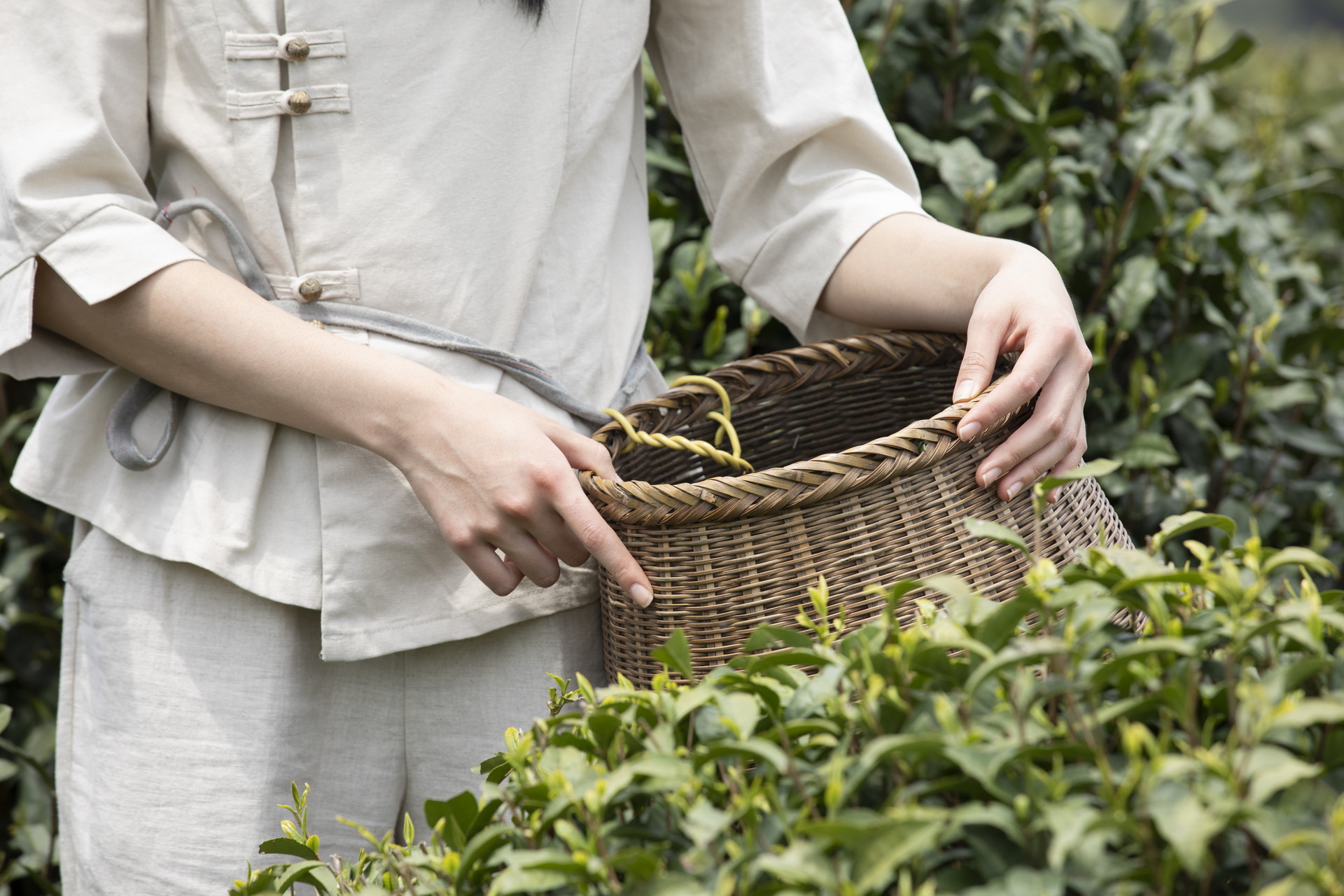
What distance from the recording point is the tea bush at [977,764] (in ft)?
1.50

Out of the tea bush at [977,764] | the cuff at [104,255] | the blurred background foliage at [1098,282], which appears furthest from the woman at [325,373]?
the blurred background foliage at [1098,282]

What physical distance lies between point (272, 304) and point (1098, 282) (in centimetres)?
117

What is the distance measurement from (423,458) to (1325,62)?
157 inches

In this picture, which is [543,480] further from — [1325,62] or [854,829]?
[1325,62]

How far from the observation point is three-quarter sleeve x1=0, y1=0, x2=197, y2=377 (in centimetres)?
86

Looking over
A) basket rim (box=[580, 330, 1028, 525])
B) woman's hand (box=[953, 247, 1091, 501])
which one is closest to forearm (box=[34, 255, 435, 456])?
basket rim (box=[580, 330, 1028, 525])

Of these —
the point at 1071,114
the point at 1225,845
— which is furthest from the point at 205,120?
the point at 1071,114

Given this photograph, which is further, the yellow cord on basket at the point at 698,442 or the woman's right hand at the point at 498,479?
the yellow cord on basket at the point at 698,442

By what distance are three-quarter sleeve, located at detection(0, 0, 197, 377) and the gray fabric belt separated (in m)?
0.07

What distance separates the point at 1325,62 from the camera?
3693mm

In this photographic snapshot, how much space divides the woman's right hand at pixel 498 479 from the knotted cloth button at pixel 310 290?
167mm

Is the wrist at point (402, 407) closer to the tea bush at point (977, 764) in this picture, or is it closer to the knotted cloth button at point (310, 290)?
the knotted cloth button at point (310, 290)

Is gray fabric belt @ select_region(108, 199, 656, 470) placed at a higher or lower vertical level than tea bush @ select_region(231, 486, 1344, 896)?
lower

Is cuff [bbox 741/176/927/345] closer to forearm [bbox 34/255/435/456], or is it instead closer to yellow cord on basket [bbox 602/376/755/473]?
yellow cord on basket [bbox 602/376/755/473]
